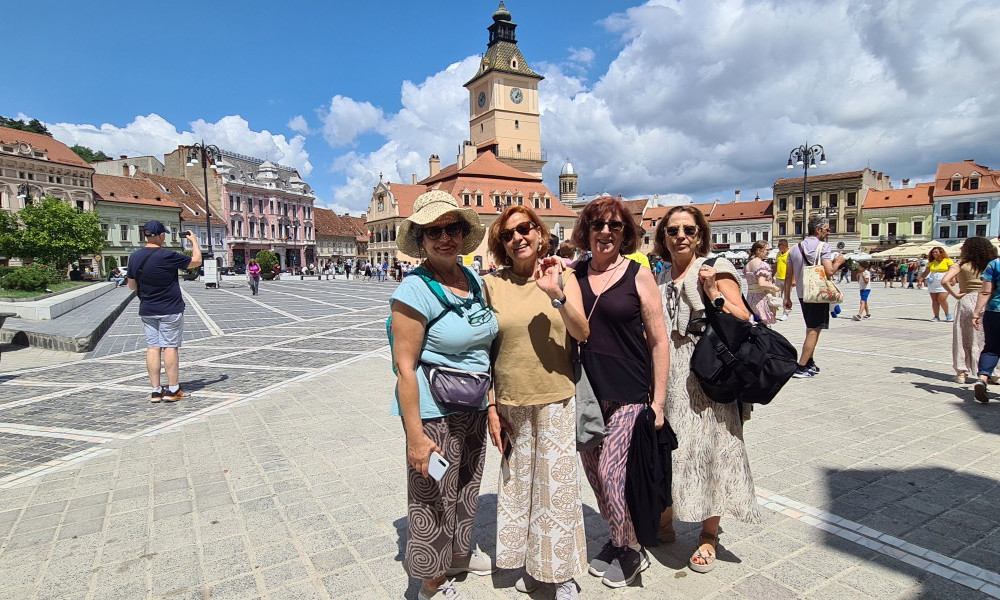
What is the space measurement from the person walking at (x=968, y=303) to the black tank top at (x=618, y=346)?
595cm

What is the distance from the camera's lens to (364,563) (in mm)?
3012

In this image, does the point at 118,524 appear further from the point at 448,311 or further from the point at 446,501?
the point at 448,311

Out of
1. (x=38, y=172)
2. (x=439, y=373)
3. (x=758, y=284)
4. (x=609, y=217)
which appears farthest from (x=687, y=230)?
(x=38, y=172)

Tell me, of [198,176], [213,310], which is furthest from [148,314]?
[198,176]

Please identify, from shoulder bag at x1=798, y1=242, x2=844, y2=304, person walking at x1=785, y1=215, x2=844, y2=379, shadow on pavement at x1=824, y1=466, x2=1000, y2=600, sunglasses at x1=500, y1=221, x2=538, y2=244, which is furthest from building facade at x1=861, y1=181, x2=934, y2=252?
sunglasses at x1=500, y1=221, x2=538, y2=244

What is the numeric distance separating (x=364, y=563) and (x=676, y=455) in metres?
1.86

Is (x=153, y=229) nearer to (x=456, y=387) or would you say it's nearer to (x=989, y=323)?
(x=456, y=387)

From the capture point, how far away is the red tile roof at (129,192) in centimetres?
5841

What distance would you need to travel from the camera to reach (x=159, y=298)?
6.14 meters

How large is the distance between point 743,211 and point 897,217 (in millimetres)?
18789

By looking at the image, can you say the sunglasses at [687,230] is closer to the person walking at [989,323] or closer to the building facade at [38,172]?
the person walking at [989,323]

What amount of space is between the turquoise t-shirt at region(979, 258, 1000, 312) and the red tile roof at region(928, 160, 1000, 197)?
6791 cm

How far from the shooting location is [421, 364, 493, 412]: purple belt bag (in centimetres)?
241

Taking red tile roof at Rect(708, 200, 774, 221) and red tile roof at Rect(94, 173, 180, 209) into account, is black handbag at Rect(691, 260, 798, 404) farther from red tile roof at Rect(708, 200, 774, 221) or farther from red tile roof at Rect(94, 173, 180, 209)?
red tile roof at Rect(708, 200, 774, 221)
